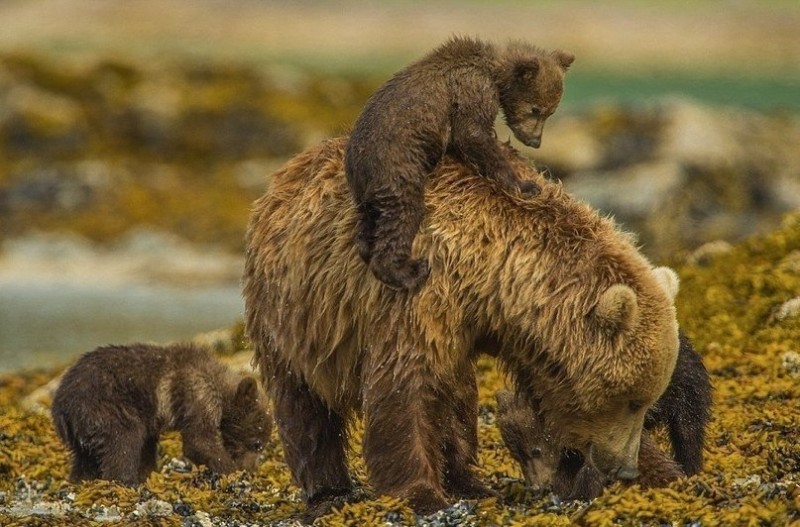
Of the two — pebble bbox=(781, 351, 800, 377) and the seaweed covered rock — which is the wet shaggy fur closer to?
pebble bbox=(781, 351, 800, 377)

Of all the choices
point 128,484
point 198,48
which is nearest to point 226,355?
point 128,484

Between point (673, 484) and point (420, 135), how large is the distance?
2.56 meters

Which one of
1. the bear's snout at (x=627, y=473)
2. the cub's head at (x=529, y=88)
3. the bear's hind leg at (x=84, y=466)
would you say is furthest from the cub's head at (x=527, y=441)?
the bear's hind leg at (x=84, y=466)

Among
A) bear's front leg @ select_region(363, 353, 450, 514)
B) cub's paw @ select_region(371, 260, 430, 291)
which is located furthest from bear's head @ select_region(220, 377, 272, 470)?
cub's paw @ select_region(371, 260, 430, 291)

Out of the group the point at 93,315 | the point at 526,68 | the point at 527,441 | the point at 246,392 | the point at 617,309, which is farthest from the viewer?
the point at 93,315

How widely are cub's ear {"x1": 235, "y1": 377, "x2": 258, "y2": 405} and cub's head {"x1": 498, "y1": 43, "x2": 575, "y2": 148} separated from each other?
14.1 feet

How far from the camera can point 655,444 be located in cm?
908

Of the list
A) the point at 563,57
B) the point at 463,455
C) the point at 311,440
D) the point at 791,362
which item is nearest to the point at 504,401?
the point at 463,455

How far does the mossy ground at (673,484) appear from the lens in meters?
8.27

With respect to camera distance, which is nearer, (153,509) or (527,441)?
(153,509)

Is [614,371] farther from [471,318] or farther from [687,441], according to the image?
[687,441]

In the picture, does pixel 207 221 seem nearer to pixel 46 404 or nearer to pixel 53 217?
pixel 53 217

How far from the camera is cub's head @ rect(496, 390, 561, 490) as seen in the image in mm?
9625

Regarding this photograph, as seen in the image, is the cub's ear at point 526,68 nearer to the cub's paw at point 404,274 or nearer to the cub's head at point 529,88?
the cub's head at point 529,88
